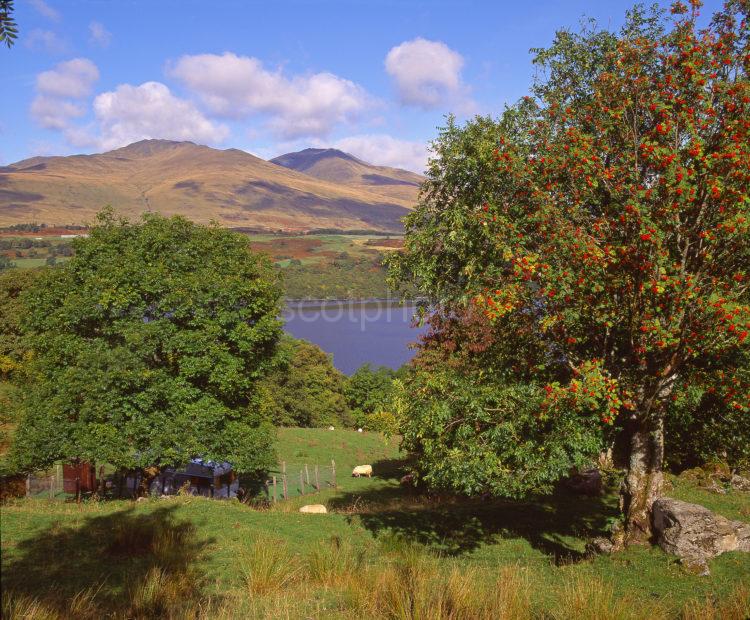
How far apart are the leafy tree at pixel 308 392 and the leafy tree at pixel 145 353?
136ft

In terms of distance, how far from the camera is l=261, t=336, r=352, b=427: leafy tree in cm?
7200

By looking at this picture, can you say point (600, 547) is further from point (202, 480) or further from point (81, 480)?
point (81, 480)

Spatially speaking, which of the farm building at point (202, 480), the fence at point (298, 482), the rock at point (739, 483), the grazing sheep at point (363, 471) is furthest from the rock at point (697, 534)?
the grazing sheep at point (363, 471)

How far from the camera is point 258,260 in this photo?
92.1 feet

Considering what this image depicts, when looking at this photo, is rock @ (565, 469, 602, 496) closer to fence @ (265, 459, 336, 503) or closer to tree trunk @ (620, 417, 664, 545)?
tree trunk @ (620, 417, 664, 545)

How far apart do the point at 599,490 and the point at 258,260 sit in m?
19.1

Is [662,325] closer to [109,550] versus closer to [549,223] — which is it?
[549,223]

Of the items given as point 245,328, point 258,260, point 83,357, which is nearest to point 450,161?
point 245,328

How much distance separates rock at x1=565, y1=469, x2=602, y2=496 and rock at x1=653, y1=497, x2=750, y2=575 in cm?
969

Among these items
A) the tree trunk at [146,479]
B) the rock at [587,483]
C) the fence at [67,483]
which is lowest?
the fence at [67,483]

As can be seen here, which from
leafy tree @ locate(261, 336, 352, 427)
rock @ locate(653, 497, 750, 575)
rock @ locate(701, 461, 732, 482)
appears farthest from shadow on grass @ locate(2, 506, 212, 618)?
leafy tree @ locate(261, 336, 352, 427)

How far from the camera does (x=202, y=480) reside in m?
33.4

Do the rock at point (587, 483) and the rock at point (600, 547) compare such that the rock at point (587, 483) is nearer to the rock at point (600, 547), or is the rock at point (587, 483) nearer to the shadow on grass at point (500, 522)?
the shadow on grass at point (500, 522)

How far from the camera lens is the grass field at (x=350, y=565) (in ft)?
26.3
